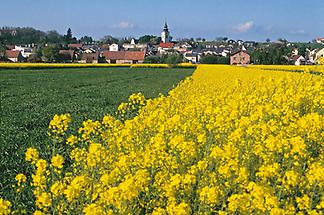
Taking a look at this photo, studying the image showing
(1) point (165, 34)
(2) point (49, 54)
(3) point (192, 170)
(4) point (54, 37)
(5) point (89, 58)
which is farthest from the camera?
(1) point (165, 34)

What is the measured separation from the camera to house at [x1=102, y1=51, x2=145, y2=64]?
86.9m

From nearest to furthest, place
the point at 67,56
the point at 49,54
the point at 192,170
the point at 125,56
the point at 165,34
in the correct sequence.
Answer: the point at 192,170 < the point at 49,54 < the point at 67,56 < the point at 125,56 < the point at 165,34

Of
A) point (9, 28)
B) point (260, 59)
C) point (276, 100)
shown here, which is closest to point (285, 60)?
point (260, 59)

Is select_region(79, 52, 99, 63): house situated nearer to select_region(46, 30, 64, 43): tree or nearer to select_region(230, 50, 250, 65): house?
select_region(230, 50, 250, 65): house

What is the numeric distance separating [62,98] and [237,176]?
1653 cm

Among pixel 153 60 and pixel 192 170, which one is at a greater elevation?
pixel 192 170

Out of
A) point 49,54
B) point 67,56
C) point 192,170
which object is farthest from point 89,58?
point 192,170

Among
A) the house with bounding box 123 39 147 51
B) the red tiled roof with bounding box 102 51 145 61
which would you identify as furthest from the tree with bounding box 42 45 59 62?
the house with bounding box 123 39 147 51

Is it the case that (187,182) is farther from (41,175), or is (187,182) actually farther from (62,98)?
(62,98)

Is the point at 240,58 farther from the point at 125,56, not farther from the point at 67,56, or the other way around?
the point at 67,56

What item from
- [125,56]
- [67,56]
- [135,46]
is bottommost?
[125,56]

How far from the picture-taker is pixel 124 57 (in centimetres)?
8812

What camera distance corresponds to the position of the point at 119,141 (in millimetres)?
4805

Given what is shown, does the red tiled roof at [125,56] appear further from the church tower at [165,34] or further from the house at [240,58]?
the church tower at [165,34]
